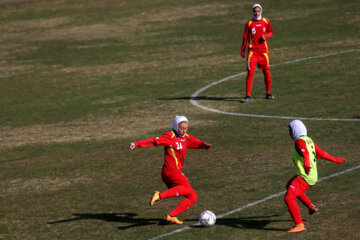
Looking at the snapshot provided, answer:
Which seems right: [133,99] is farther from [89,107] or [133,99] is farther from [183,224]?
[183,224]

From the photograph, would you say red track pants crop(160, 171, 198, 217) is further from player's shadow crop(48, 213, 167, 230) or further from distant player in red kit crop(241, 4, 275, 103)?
distant player in red kit crop(241, 4, 275, 103)

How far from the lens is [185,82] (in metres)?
26.8

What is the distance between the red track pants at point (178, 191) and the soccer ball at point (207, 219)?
0.42 metres

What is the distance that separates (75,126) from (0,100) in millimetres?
6206

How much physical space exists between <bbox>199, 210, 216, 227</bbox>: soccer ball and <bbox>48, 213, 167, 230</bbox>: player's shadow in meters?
0.82

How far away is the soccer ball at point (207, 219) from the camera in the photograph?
1192 cm

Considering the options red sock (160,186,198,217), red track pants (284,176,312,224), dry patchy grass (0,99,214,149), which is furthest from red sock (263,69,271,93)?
red track pants (284,176,312,224)

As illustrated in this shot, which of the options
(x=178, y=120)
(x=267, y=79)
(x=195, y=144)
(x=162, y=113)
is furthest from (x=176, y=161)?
(x=267, y=79)

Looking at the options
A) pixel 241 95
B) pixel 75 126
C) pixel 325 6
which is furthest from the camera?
pixel 325 6

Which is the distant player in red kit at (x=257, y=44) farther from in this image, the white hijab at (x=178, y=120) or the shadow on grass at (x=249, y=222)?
the shadow on grass at (x=249, y=222)

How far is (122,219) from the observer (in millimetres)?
13078

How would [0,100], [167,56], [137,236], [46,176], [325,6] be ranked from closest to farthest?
[137,236], [46,176], [0,100], [167,56], [325,6]

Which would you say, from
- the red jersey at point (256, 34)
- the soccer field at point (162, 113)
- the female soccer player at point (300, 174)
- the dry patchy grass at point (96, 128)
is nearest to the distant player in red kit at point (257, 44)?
the red jersey at point (256, 34)

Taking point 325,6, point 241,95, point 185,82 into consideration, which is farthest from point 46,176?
point 325,6
